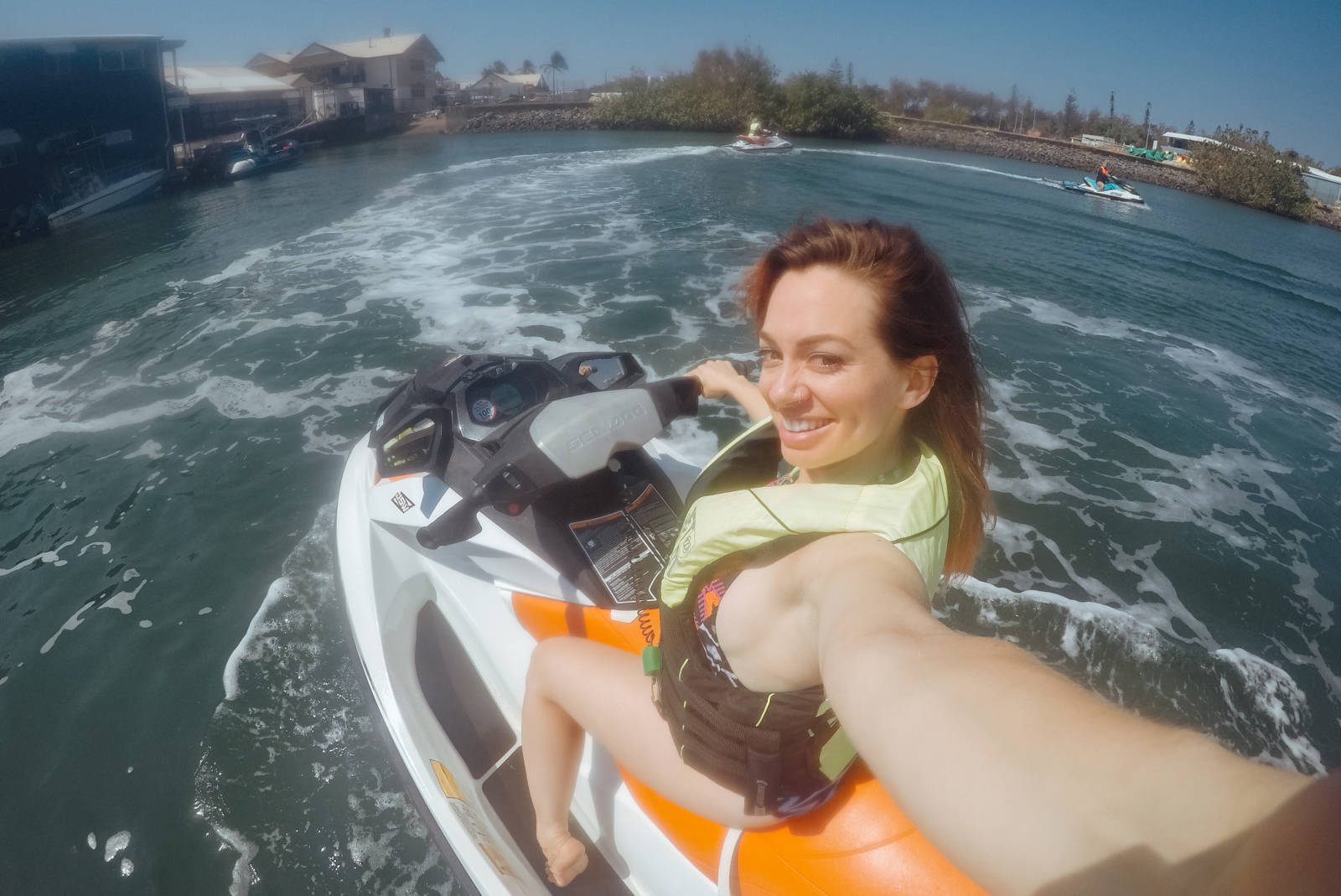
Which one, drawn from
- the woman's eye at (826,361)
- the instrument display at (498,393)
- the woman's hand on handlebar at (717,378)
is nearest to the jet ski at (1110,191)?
the woman's hand on handlebar at (717,378)

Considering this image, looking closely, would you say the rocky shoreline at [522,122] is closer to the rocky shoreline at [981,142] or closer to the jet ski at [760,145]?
the rocky shoreline at [981,142]

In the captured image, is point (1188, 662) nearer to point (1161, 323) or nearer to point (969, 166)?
point (1161, 323)

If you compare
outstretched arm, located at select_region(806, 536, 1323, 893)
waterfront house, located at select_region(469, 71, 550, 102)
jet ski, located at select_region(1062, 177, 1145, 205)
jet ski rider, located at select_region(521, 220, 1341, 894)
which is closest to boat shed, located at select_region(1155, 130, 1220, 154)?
jet ski, located at select_region(1062, 177, 1145, 205)

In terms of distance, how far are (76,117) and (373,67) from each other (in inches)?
1098

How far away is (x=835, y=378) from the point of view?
130cm

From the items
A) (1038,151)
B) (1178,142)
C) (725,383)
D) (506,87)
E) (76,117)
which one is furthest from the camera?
(506,87)

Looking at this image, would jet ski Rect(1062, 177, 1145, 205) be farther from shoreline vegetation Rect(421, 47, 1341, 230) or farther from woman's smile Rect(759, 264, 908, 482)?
woman's smile Rect(759, 264, 908, 482)

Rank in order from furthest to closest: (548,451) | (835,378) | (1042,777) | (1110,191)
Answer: (1110,191), (548,451), (835,378), (1042,777)

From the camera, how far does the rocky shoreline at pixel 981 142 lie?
3794 cm

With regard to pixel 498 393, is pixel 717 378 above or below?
above

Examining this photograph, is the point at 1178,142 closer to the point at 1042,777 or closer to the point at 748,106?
the point at 748,106

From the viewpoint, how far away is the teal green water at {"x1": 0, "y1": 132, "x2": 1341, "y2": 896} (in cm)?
295

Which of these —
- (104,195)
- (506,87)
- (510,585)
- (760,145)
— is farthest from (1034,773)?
(506,87)

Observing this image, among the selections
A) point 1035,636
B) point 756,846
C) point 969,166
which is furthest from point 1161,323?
point 969,166
